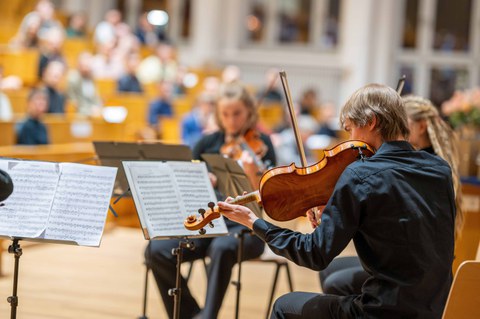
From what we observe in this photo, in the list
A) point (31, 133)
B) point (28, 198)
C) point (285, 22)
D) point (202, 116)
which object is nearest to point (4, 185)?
point (28, 198)

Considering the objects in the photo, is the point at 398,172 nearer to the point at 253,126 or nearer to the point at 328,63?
the point at 253,126

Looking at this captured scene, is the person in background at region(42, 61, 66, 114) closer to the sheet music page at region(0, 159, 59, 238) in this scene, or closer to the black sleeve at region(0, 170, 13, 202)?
the sheet music page at region(0, 159, 59, 238)

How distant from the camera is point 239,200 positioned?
2.69 meters

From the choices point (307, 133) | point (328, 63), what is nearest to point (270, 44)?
point (328, 63)

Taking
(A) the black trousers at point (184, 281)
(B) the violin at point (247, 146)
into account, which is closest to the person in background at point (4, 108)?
(B) the violin at point (247, 146)

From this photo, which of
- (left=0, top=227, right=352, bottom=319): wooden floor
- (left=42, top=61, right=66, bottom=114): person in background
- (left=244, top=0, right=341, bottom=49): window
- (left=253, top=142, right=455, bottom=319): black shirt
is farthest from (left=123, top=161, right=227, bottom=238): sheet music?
(left=244, top=0, right=341, bottom=49): window

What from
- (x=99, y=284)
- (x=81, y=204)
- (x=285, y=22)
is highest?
(x=285, y=22)

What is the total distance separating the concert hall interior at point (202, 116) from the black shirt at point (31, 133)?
0.05 feet

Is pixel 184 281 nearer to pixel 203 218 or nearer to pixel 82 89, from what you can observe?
pixel 203 218

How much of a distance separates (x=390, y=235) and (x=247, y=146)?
1.85 m

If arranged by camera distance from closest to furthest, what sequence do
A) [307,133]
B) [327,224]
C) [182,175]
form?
[327,224] < [182,175] < [307,133]

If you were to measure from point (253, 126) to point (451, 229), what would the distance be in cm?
203

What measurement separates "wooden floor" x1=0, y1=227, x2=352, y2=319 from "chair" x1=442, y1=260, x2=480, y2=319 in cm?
223

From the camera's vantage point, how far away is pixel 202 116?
816cm
